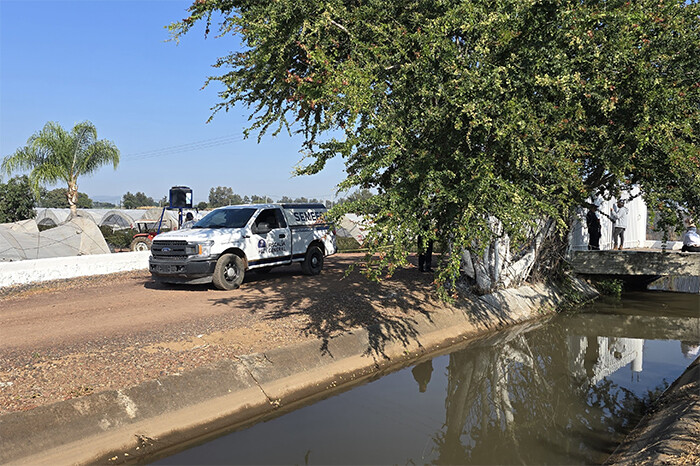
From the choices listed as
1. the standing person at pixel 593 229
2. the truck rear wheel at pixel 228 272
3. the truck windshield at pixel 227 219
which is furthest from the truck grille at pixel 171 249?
the standing person at pixel 593 229

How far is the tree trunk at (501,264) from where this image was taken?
1260cm

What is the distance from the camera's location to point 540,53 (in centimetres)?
759

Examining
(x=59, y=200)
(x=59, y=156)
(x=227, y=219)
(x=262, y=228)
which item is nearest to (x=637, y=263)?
(x=262, y=228)

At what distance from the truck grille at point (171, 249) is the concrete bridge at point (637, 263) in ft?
35.5

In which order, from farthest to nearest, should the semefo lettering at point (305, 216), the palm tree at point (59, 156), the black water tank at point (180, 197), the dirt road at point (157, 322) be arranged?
1. the palm tree at point (59, 156)
2. the black water tank at point (180, 197)
3. the semefo lettering at point (305, 216)
4. the dirt road at point (157, 322)

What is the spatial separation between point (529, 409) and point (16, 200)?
3051 centimetres

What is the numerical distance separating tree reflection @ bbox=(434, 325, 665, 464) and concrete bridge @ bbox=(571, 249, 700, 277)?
6133 mm

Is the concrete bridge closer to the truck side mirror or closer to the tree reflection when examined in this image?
the tree reflection

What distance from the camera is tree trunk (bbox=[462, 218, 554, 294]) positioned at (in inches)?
496

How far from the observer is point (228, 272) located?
12344mm

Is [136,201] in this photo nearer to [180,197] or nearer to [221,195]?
[221,195]

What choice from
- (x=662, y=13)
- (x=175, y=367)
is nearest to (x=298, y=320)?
(x=175, y=367)

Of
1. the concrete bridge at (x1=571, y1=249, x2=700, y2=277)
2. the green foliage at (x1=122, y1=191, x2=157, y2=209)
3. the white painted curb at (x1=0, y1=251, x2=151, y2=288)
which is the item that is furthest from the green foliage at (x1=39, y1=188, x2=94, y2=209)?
the concrete bridge at (x1=571, y1=249, x2=700, y2=277)

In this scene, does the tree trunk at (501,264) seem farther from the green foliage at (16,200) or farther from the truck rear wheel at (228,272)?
the green foliage at (16,200)
